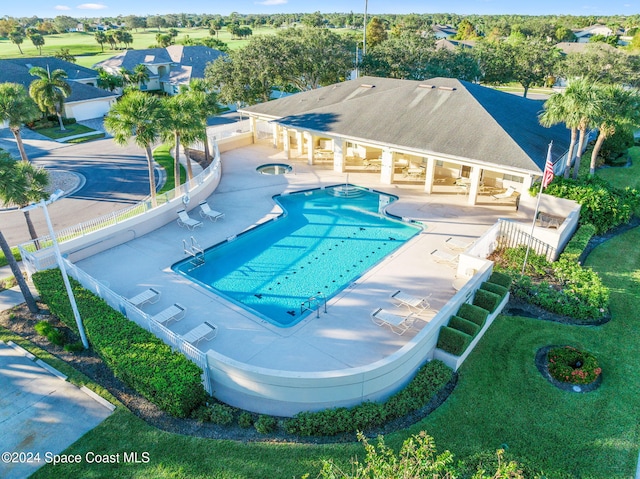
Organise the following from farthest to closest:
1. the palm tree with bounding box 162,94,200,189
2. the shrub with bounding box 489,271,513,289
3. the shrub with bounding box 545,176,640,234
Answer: the palm tree with bounding box 162,94,200,189, the shrub with bounding box 545,176,640,234, the shrub with bounding box 489,271,513,289

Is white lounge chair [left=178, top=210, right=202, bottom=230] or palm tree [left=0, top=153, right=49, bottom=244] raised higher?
palm tree [left=0, top=153, right=49, bottom=244]

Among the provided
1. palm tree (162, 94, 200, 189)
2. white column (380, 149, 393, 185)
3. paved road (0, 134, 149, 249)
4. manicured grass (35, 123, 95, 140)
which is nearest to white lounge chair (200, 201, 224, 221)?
palm tree (162, 94, 200, 189)

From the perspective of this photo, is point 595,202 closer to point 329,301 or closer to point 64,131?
point 329,301

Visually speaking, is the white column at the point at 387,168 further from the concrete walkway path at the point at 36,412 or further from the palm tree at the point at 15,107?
the palm tree at the point at 15,107

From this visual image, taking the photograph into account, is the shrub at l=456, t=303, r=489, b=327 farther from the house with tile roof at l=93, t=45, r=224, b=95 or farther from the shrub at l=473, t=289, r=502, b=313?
the house with tile roof at l=93, t=45, r=224, b=95

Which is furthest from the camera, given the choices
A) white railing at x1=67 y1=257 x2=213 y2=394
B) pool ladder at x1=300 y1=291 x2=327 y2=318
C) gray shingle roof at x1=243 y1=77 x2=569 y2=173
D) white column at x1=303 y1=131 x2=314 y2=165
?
white column at x1=303 y1=131 x2=314 y2=165

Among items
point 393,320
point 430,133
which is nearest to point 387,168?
point 430,133
